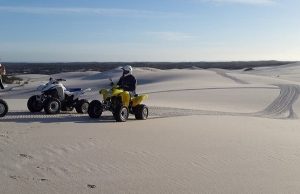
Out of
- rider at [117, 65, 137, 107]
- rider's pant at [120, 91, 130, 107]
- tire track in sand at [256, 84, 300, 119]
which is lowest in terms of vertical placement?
tire track in sand at [256, 84, 300, 119]

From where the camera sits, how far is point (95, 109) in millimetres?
12391

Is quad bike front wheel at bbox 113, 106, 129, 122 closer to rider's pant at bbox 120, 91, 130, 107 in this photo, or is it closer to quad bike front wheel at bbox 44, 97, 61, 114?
rider's pant at bbox 120, 91, 130, 107

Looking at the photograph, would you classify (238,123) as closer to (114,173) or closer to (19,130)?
(19,130)

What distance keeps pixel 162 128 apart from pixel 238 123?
266cm

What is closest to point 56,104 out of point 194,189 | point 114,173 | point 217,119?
point 217,119

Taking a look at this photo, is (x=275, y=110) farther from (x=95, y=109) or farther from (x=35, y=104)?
(x=35, y=104)

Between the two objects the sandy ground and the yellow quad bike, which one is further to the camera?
the yellow quad bike

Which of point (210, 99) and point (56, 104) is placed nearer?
point (56, 104)

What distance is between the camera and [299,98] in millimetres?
22812

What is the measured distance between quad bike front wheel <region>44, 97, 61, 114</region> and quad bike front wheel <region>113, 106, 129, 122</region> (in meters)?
1.87

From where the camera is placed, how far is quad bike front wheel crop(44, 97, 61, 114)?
12.9 meters

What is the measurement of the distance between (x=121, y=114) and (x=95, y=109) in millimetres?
736

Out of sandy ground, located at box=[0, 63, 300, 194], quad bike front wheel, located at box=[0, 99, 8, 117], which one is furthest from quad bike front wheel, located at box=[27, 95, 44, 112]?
quad bike front wheel, located at box=[0, 99, 8, 117]

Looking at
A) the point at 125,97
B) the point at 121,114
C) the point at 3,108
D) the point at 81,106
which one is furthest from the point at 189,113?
the point at 3,108
